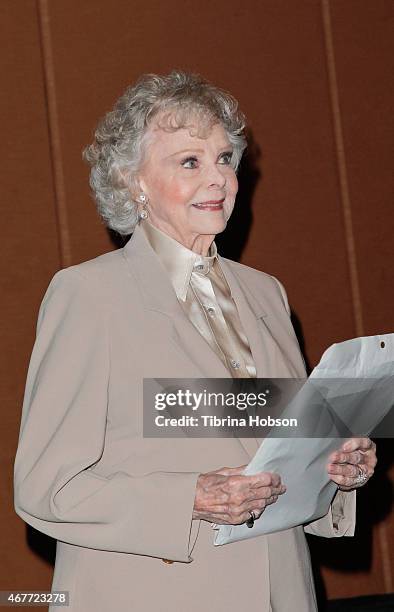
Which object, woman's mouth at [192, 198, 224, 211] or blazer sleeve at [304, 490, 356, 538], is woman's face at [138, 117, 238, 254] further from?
blazer sleeve at [304, 490, 356, 538]

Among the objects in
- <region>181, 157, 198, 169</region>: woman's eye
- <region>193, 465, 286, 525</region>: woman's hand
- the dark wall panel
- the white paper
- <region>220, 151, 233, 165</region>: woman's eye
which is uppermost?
the dark wall panel

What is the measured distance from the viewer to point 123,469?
1.63 metres

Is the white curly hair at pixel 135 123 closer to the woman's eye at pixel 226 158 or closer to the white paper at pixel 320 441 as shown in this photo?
the woman's eye at pixel 226 158

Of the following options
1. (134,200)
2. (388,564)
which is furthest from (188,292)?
(388,564)

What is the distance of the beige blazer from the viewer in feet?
5.10

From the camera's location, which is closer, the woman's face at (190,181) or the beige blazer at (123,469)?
the beige blazer at (123,469)

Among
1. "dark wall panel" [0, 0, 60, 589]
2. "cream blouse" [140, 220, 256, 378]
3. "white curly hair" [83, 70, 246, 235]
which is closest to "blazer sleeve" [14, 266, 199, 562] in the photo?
"cream blouse" [140, 220, 256, 378]

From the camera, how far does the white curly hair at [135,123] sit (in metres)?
1.87

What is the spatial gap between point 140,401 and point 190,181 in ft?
1.47

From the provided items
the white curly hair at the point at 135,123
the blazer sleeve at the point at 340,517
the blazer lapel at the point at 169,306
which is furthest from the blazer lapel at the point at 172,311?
the blazer sleeve at the point at 340,517

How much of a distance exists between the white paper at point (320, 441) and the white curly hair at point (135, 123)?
0.62 metres

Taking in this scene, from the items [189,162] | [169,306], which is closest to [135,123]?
[189,162]

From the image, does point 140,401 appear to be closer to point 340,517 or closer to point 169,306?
point 169,306

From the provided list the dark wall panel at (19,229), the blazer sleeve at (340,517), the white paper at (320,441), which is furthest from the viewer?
the dark wall panel at (19,229)
